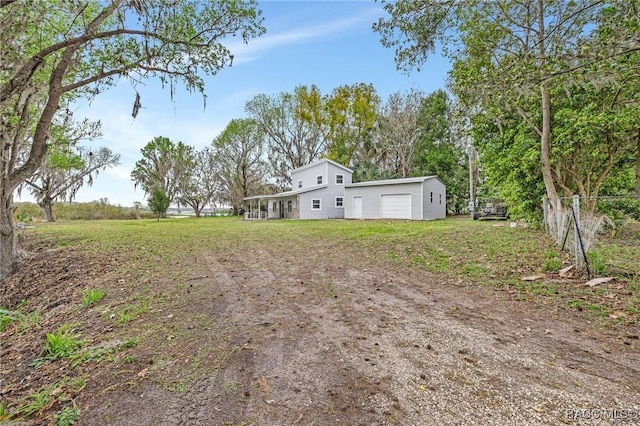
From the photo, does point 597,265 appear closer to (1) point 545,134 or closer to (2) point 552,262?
(2) point 552,262

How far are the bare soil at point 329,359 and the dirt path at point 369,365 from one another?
13 mm

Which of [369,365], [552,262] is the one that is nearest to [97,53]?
[369,365]

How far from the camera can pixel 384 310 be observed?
3.99 m

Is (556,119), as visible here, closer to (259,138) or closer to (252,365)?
(252,365)

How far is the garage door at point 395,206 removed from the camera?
773 inches

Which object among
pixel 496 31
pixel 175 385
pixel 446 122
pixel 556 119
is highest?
pixel 446 122

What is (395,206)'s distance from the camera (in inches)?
795

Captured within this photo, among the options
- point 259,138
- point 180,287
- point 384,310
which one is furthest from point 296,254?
point 259,138

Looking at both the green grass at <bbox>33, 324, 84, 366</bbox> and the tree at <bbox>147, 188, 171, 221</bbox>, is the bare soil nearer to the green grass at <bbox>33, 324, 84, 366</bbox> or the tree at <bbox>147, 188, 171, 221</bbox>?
the green grass at <bbox>33, 324, 84, 366</bbox>

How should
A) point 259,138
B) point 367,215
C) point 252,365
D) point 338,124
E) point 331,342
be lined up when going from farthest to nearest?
point 259,138 < point 338,124 < point 367,215 < point 331,342 < point 252,365

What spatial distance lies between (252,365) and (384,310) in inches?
75.6

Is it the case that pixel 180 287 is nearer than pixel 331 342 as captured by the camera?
No

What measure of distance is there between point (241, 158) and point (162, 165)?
31.1ft

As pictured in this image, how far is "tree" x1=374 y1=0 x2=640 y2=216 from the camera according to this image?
4926mm
